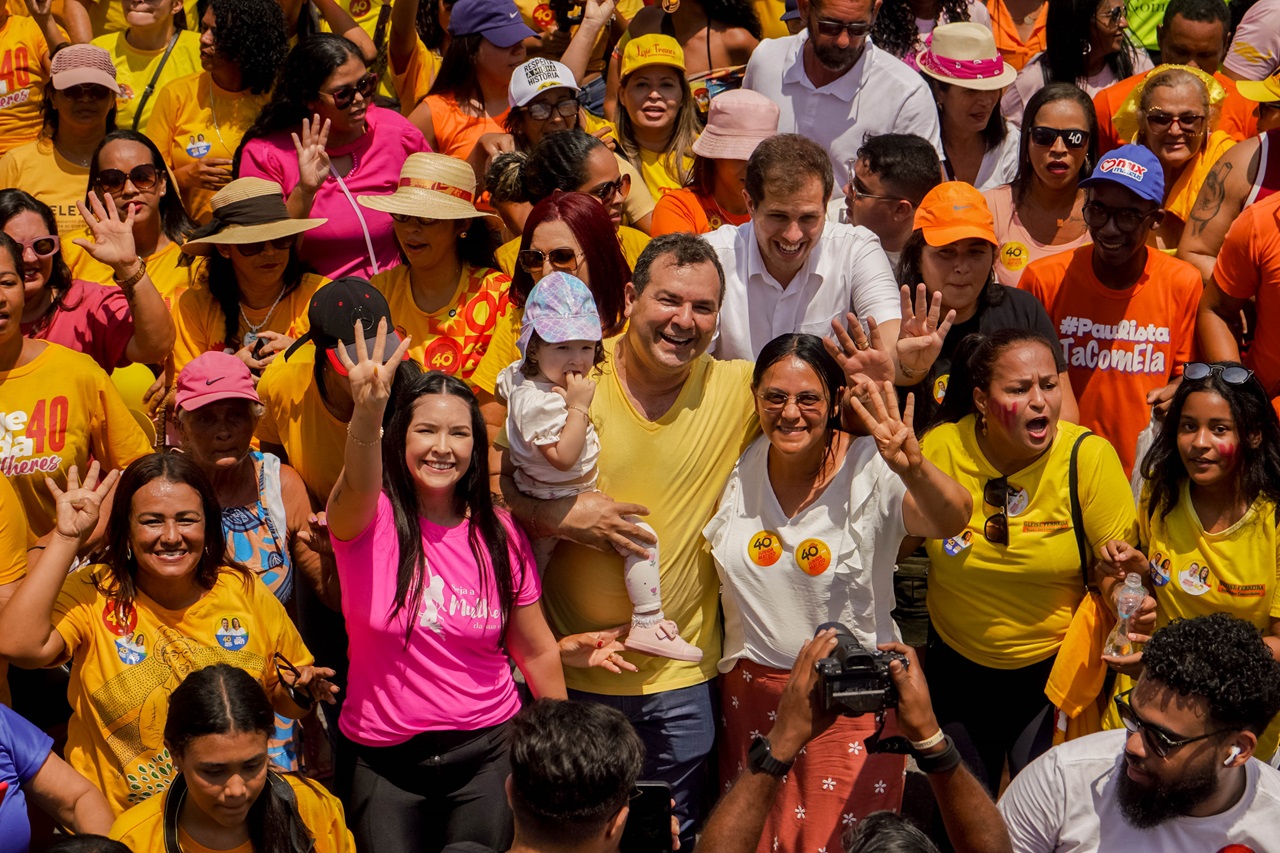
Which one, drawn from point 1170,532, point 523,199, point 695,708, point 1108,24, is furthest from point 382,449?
point 1108,24

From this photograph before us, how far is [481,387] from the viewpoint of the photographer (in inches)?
215

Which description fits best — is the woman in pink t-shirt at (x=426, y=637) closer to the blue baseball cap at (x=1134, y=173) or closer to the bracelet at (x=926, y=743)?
the bracelet at (x=926, y=743)

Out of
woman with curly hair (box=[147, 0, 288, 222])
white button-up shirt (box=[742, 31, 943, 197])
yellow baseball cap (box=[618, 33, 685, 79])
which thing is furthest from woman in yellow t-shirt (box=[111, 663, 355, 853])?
yellow baseball cap (box=[618, 33, 685, 79])

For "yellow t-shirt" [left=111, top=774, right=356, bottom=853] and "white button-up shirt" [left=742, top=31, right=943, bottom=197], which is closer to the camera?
"yellow t-shirt" [left=111, top=774, right=356, bottom=853]

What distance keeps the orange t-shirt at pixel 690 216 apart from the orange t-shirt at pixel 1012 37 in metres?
2.74

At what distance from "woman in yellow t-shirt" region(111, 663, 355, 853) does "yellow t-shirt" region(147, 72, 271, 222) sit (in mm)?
3472

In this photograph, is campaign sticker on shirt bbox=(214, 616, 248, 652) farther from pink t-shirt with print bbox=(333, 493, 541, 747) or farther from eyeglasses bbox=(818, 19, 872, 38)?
eyeglasses bbox=(818, 19, 872, 38)

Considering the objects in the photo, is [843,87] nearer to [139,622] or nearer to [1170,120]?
[1170,120]

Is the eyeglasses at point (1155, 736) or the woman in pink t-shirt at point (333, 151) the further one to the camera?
the woman in pink t-shirt at point (333, 151)

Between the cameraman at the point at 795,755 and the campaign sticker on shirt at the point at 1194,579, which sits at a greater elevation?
the campaign sticker on shirt at the point at 1194,579

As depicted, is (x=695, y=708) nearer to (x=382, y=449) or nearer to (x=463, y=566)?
(x=463, y=566)

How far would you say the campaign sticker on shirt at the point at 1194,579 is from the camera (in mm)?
4949

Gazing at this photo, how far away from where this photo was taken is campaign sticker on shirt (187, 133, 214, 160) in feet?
23.2

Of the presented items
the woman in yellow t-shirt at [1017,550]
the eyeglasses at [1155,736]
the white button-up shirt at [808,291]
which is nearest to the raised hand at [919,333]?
the woman in yellow t-shirt at [1017,550]
